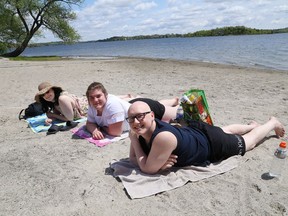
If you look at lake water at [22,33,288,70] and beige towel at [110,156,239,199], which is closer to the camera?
beige towel at [110,156,239,199]

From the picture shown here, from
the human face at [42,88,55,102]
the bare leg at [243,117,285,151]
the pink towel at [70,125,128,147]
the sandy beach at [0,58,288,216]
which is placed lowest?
the sandy beach at [0,58,288,216]

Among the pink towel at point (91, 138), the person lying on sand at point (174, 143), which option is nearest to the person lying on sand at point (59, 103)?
the pink towel at point (91, 138)

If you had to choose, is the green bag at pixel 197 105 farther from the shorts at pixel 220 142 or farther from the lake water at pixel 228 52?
the lake water at pixel 228 52

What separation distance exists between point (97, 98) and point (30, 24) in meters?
32.6

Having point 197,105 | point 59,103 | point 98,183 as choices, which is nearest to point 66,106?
point 59,103

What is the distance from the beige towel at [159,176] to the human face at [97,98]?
4.15 ft

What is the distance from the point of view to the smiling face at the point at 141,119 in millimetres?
3227

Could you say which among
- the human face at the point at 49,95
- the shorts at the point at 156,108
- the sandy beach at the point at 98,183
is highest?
the human face at the point at 49,95

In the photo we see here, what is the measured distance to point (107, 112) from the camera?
4.98 metres

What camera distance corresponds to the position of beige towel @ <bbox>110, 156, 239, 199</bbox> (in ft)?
11.4

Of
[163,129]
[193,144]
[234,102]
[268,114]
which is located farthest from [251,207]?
[234,102]

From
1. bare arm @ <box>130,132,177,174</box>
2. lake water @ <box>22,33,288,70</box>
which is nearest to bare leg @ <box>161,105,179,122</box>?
bare arm @ <box>130,132,177,174</box>

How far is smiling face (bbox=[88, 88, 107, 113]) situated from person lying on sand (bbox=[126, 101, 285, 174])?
51.9 inches

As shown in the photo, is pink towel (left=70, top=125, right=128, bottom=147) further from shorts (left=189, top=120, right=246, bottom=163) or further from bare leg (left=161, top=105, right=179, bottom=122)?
shorts (left=189, top=120, right=246, bottom=163)
